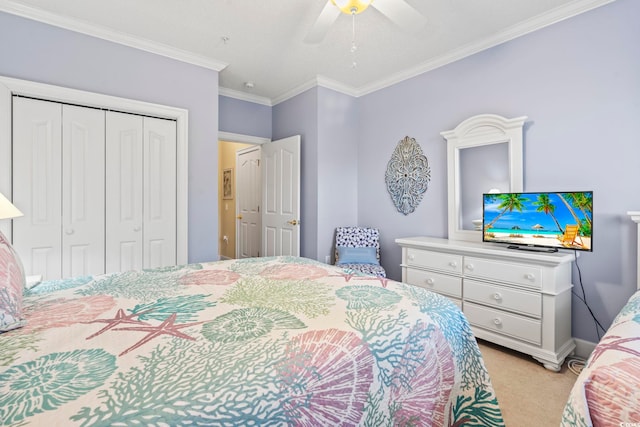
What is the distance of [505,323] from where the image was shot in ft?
7.86

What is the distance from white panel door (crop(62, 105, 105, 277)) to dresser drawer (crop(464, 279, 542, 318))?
317 centimetres

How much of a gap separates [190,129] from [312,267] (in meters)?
2.20

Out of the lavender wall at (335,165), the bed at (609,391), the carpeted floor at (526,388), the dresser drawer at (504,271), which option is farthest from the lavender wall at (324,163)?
the bed at (609,391)

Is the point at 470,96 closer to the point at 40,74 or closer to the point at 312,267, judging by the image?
the point at 312,267

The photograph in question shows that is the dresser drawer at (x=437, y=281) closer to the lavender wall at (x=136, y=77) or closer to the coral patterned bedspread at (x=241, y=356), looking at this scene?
the coral patterned bedspread at (x=241, y=356)

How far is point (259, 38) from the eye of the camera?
2.86m

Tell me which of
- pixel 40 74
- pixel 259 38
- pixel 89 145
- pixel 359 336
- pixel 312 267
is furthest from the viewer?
pixel 259 38

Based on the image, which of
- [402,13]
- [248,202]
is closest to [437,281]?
[402,13]

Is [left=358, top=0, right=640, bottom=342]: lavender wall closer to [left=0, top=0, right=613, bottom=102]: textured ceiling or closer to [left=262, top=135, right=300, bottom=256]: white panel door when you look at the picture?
[left=0, top=0, right=613, bottom=102]: textured ceiling

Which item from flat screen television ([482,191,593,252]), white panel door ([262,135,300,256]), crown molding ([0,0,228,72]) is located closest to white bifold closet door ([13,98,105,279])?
crown molding ([0,0,228,72])

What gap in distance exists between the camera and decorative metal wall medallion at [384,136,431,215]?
3.44 meters

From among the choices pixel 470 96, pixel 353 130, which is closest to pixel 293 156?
pixel 353 130

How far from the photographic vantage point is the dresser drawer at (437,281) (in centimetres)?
268

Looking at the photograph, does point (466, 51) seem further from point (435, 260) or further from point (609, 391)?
point (609, 391)
